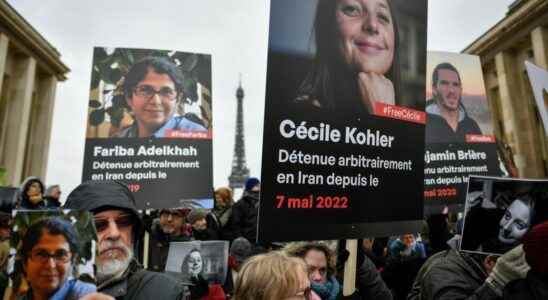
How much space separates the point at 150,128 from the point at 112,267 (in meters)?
3.80

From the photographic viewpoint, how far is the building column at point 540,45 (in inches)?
997

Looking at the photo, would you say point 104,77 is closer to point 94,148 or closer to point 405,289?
point 94,148

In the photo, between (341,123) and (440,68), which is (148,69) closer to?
(341,123)

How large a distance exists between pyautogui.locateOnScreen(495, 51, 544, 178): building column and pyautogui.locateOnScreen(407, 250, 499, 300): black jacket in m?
26.5

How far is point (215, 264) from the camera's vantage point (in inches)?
162

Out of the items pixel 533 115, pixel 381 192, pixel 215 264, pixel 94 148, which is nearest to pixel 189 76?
pixel 94 148

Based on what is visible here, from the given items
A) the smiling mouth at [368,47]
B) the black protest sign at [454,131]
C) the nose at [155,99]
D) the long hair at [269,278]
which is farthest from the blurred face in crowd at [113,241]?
the black protest sign at [454,131]

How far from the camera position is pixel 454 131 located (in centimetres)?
595

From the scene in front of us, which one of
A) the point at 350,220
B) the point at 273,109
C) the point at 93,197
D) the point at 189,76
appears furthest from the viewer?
the point at 189,76

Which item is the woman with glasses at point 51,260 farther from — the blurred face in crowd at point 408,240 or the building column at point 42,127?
the building column at point 42,127

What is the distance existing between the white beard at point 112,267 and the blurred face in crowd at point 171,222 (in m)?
3.25

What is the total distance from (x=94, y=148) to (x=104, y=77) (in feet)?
2.93

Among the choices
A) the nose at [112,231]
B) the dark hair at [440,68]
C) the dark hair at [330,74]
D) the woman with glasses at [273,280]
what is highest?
the dark hair at [440,68]

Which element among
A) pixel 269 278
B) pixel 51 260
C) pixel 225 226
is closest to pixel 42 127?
pixel 225 226
